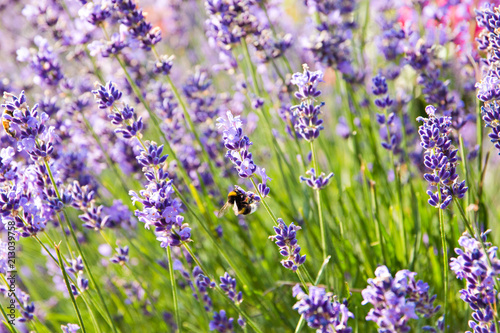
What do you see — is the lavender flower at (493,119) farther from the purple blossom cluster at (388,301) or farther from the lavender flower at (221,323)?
the lavender flower at (221,323)

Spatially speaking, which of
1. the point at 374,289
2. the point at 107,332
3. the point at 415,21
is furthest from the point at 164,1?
the point at 374,289

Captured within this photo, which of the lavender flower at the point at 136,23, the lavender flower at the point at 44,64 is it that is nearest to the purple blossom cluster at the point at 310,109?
the lavender flower at the point at 136,23

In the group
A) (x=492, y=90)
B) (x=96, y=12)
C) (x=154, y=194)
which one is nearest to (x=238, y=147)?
(x=154, y=194)

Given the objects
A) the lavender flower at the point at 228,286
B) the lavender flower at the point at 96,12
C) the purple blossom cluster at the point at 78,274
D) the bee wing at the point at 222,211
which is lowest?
the lavender flower at the point at 228,286

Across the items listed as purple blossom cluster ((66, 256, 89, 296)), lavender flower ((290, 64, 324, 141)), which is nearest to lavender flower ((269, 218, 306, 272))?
lavender flower ((290, 64, 324, 141))

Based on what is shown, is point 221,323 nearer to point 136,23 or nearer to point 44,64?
point 136,23

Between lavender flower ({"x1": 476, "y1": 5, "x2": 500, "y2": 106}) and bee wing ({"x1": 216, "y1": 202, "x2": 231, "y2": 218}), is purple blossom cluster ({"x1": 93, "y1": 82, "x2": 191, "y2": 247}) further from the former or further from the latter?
lavender flower ({"x1": 476, "y1": 5, "x2": 500, "y2": 106})
